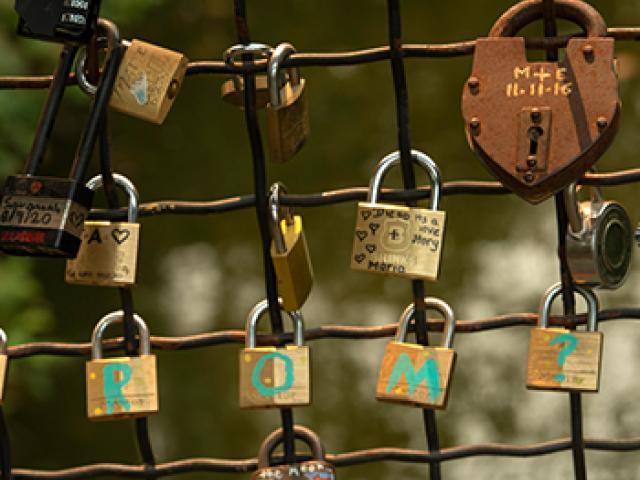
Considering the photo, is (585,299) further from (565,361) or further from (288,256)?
(288,256)

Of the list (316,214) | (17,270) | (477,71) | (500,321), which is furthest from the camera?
(316,214)

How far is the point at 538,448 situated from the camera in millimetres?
1111

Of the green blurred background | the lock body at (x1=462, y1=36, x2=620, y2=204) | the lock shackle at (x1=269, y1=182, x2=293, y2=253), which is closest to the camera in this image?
the lock body at (x1=462, y1=36, x2=620, y2=204)

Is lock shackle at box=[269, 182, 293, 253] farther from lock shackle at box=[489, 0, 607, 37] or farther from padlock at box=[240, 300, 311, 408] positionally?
lock shackle at box=[489, 0, 607, 37]

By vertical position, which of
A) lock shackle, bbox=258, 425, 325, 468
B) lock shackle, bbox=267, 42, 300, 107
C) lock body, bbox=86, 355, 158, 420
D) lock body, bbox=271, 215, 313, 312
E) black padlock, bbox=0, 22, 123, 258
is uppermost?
lock shackle, bbox=267, 42, 300, 107

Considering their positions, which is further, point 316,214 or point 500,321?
point 316,214

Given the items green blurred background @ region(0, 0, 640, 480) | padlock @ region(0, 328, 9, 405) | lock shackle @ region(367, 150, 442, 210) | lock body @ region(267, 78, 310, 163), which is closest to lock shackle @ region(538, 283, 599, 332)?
lock shackle @ region(367, 150, 442, 210)

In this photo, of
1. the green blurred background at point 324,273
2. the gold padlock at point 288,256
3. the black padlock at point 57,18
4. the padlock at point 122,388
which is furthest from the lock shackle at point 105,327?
the green blurred background at point 324,273

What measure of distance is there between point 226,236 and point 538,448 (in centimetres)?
167

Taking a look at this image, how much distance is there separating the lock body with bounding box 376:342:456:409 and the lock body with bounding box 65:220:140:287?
0.21 m

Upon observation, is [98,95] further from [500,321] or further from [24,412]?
[24,412]

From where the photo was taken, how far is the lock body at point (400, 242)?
39.7 inches

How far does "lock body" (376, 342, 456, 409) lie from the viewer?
1.01 meters

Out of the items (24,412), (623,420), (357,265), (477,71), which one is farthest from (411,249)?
(24,412)
